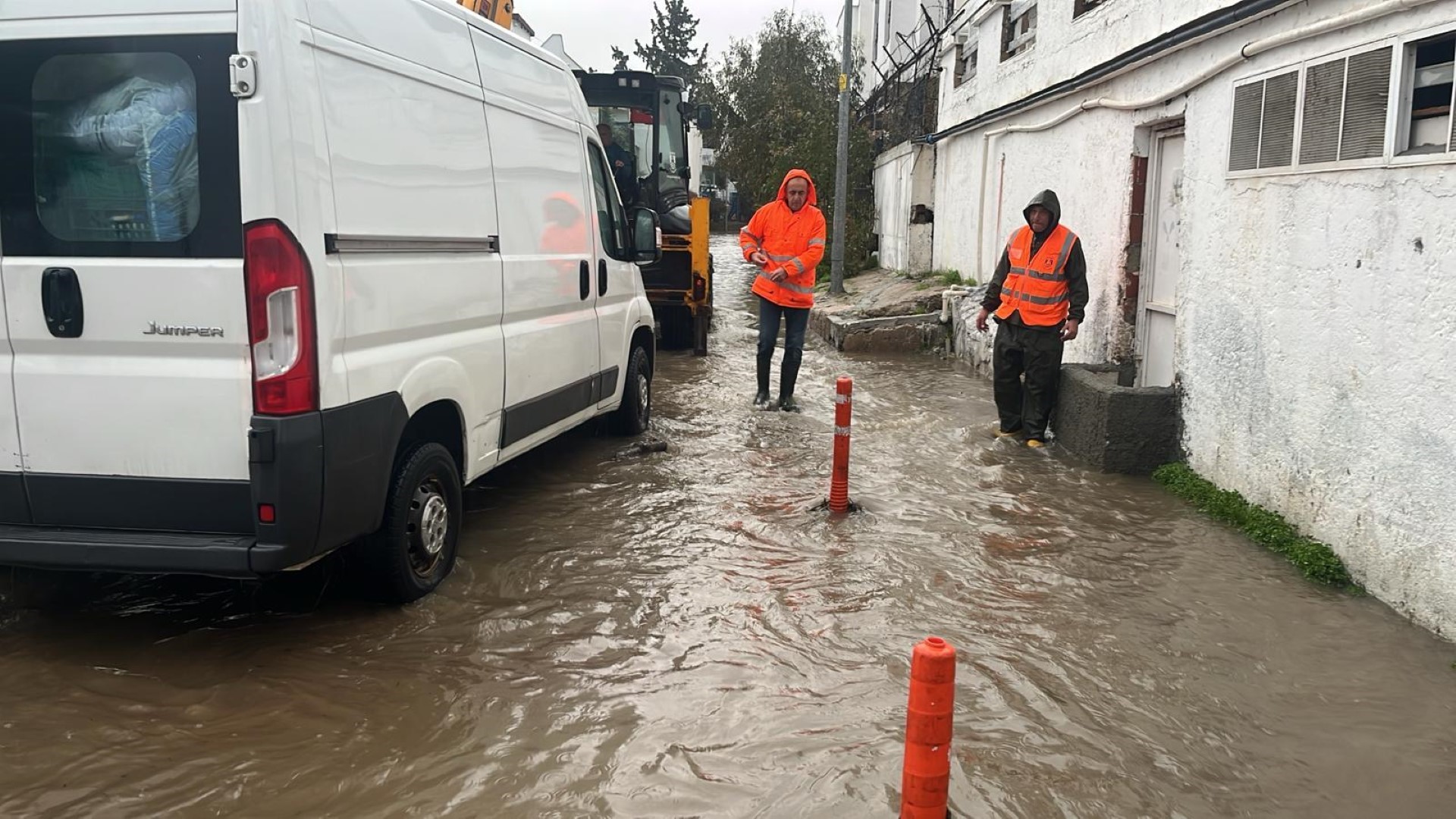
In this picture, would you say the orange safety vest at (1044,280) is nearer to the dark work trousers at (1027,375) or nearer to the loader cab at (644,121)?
the dark work trousers at (1027,375)

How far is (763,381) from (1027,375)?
8.08 feet

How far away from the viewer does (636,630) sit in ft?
14.7

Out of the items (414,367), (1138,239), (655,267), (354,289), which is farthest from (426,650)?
(655,267)

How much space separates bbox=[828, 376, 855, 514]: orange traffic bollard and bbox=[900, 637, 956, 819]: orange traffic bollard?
11.7ft

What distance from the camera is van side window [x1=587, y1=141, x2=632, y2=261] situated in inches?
267

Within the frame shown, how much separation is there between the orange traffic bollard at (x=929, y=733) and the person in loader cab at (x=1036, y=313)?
5600 millimetres

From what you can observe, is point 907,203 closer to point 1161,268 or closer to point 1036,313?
point 1161,268

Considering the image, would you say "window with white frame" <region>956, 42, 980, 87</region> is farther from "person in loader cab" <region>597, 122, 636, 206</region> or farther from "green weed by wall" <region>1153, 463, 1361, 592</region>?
"green weed by wall" <region>1153, 463, 1361, 592</region>

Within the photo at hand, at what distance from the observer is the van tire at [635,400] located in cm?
786

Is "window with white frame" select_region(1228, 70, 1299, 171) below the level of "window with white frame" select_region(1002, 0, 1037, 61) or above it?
below

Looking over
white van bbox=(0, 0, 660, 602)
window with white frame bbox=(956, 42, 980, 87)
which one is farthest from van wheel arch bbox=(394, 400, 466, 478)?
window with white frame bbox=(956, 42, 980, 87)

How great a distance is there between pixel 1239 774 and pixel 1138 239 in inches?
220

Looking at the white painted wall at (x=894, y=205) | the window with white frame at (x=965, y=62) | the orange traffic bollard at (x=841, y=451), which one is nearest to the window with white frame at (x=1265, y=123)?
the orange traffic bollard at (x=841, y=451)

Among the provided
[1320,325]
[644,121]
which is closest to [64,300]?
[1320,325]
